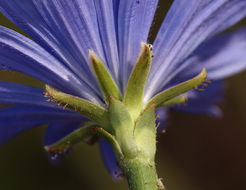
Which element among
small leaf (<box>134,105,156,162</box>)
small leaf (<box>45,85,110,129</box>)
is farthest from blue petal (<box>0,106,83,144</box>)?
Answer: small leaf (<box>134,105,156,162</box>)

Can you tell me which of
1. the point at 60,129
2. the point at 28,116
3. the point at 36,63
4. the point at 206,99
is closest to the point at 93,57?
the point at 36,63

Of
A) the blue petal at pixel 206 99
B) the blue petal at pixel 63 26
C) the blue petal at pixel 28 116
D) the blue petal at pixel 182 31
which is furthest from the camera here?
the blue petal at pixel 206 99

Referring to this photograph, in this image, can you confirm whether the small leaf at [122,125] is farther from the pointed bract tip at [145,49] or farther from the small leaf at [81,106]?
the pointed bract tip at [145,49]

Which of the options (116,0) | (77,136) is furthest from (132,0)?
(77,136)

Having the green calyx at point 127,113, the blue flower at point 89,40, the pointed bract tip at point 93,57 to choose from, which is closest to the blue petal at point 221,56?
the blue flower at point 89,40

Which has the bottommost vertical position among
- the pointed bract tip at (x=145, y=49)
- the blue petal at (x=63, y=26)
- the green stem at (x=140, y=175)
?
the green stem at (x=140, y=175)

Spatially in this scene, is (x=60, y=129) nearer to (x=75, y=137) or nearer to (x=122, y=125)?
(x=75, y=137)

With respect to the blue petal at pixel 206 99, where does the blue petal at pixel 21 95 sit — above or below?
above
